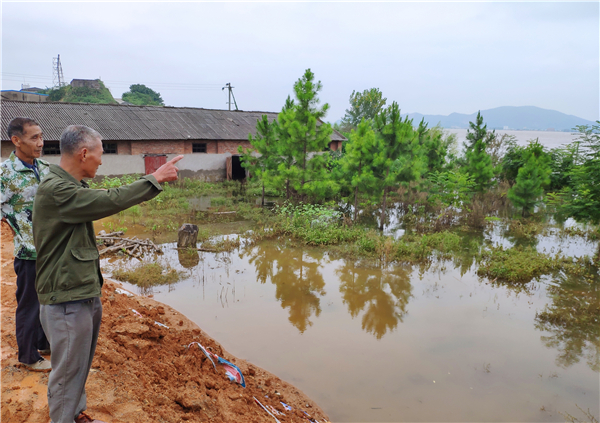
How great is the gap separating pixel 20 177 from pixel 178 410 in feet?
7.73

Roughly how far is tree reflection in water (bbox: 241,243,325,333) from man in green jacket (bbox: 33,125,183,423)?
405cm

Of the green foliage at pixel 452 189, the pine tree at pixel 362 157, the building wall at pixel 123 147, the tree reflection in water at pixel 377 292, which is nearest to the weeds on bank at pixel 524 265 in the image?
the tree reflection in water at pixel 377 292

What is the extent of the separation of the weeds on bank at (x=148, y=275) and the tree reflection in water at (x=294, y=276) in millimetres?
1820

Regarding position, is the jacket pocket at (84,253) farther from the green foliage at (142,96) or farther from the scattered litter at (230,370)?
the green foliage at (142,96)

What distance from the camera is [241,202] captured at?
50.5ft

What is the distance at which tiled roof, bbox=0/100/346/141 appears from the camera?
16.8 metres

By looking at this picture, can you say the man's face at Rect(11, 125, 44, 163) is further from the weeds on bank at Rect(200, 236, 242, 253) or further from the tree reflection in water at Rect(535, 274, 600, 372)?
the tree reflection in water at Rect(535, 274, 600, 372)

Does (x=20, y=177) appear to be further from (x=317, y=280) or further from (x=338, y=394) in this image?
(x=317, y=280)

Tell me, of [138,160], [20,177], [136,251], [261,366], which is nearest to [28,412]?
[20,177]

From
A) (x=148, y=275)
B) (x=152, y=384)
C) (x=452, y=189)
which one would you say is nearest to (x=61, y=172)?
(x=152, y=384)

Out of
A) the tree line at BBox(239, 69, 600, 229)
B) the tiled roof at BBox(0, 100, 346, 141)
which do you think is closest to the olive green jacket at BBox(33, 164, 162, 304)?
the tree line at BBox(239, 69, 600, 229)

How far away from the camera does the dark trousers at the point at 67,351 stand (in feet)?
7.15

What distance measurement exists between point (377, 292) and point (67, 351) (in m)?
6.05

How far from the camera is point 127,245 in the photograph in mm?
9133
